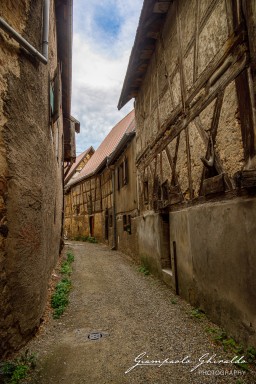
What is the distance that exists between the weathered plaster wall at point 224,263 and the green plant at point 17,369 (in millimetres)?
2457

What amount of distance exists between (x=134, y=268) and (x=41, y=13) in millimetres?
7195

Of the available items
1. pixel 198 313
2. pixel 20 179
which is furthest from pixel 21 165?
pixel 198 313

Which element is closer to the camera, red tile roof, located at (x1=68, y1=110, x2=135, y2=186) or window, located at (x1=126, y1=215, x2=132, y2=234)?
window, located at (x1=126, y1=215, x2=132, y2=234)

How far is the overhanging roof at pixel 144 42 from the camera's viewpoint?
224 inches

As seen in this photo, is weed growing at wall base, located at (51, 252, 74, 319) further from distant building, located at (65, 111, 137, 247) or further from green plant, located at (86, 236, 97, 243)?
green plant, located at (86, 236, 97, 243)

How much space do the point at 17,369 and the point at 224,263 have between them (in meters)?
2.72

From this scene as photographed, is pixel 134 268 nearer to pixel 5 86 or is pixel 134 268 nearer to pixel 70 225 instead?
pixel 5 86

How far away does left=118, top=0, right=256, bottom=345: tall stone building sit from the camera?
121 inches

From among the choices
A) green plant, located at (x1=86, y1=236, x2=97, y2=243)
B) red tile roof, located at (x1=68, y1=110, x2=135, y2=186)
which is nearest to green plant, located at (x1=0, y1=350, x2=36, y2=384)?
red tile roof, located at (x1=68, y1=110, x2=135, y2=186)

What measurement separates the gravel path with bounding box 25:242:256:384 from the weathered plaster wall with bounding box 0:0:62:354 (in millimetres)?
492

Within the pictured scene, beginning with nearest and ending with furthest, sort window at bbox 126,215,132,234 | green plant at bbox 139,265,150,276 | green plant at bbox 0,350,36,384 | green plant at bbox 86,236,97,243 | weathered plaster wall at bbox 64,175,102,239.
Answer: green plant at bbox 0,350,36,384, green plant at bbox 139,265,150,276, window at bbox 126,215,132,234, weathered plaster wall at bbox 64,175,102,239, green plant at bbox 86,236,97,243

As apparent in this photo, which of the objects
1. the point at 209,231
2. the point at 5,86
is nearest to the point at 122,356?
the point at 209,231

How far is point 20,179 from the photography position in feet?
10.2

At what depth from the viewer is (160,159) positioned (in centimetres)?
671
